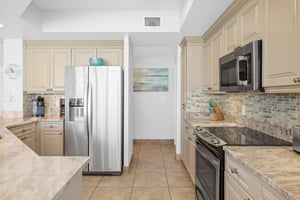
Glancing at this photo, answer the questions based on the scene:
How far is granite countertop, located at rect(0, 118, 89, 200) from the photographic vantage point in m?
0.96

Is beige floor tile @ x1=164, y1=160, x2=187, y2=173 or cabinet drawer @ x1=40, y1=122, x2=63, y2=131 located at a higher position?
cabinet drawer @ x1=40, y1=122, x2=63, y2=131

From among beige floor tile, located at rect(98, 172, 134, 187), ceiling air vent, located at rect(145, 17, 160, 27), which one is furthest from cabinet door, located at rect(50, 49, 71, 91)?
beige floor tile, located at rect(98, 172, 134, 187)

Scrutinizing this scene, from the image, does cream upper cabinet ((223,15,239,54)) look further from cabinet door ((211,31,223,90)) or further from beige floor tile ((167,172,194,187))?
beige floor tile ((167,172,194,187))

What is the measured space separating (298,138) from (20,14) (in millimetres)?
3208

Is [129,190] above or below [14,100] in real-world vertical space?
below

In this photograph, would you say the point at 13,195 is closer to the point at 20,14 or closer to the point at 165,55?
the point at 20,14

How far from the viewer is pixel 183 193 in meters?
3.09

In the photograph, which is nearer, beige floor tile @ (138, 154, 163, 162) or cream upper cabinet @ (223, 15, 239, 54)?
cream upper cabinet @ (223, 15, 239, 54)

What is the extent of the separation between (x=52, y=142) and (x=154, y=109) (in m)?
2.95

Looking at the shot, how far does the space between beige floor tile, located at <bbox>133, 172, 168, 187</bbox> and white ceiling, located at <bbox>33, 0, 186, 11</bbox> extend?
8.47 ft

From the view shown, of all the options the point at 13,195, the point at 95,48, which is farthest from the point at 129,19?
the point at 13,195

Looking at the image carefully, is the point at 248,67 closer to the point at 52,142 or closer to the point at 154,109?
the point at 52,142

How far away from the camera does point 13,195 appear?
93cm

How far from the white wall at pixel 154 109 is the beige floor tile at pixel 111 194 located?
10.2ft
